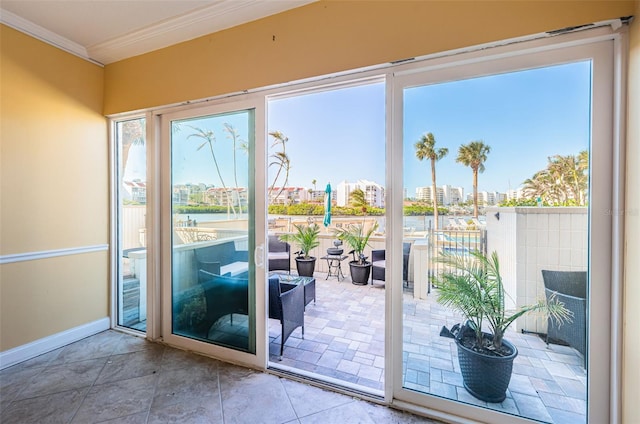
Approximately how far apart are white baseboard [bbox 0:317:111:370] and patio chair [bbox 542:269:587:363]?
3.99 meters

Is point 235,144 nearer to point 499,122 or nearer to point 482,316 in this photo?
point 499,122

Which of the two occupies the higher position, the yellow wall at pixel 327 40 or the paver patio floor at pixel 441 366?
the yellow wall at pixel 327 40

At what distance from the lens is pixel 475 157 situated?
5.67ft

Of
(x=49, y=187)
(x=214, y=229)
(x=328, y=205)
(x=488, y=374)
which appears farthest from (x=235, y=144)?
(x=328, y=205)

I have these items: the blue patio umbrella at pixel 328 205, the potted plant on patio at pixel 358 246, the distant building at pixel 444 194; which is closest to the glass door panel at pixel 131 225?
the distant building at pixel 444 194

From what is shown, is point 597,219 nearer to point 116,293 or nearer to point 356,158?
point 116,293

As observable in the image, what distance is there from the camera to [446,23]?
160 centimetres

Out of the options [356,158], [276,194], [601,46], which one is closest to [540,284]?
[601,46]

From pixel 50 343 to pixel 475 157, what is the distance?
3934 mm

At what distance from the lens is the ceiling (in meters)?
2.05

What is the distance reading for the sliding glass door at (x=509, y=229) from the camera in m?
1.49

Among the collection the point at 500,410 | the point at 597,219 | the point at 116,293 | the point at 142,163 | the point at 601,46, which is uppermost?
the point at 601,46

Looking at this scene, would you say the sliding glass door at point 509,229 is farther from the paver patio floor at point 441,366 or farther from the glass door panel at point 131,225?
the glass door panel at point 131,225

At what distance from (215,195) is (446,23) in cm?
215
